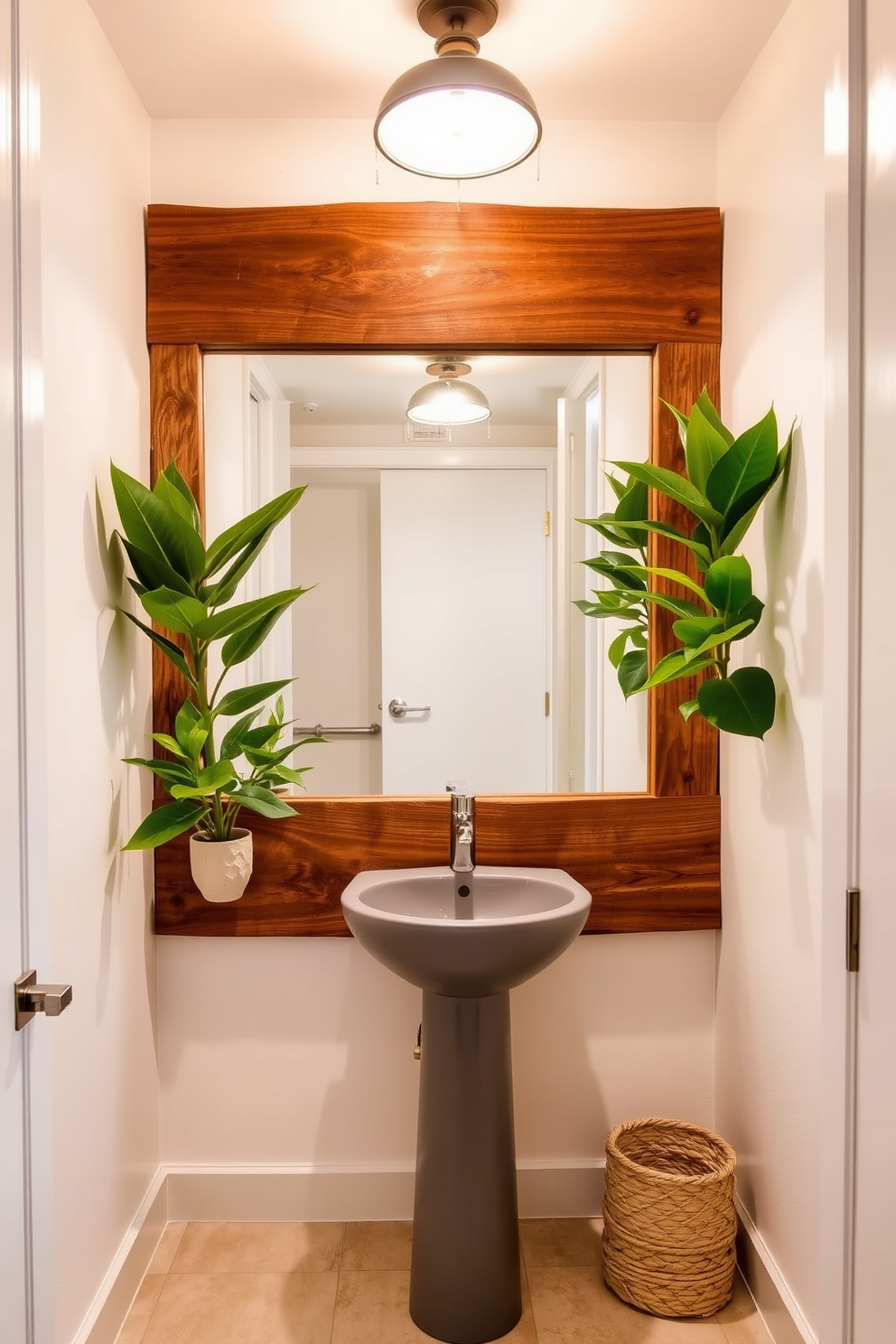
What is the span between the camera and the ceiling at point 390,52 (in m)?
1.67

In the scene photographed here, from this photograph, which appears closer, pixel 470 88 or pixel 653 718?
pixel 470 88

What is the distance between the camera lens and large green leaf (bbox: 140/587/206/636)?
1661 mm

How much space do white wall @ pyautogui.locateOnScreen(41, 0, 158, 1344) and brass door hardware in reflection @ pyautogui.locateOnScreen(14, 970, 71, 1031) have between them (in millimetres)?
379

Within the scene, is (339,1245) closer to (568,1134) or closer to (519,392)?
(568,1134)

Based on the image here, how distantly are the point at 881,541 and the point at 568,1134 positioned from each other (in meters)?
1.61

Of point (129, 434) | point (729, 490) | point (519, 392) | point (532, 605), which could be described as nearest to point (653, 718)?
point (532, 605)

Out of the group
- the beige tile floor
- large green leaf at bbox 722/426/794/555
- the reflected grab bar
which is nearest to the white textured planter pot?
the reflected grab bar

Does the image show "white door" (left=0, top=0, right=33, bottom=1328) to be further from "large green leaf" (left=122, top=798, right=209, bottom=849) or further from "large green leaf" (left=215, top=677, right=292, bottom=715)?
"large green leaf" (left=215, top=677, right=292, bottom=715)

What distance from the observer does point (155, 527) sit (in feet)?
5.58

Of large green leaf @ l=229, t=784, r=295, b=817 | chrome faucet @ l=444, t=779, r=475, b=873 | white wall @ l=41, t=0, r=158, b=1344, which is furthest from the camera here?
chrome faucet @ l=444, t=779, r=475, b=873

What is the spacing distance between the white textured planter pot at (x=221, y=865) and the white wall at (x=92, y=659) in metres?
0.14

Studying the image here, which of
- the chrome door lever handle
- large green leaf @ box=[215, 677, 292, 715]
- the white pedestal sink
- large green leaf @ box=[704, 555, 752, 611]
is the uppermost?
large green leaf @ box=[704, 555, 752, 611]

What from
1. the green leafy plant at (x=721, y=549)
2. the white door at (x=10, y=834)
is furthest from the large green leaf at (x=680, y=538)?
the white door at (x=10, y=834)

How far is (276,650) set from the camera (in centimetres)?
210
